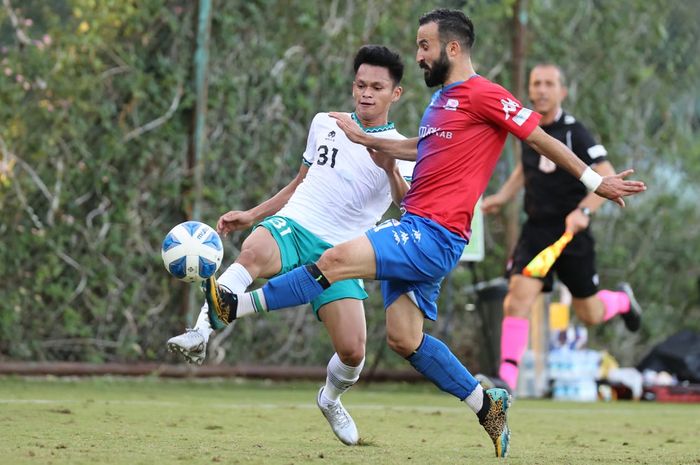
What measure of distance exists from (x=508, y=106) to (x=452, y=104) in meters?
0.26

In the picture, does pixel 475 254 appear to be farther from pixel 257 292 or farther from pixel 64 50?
pixel 257 292

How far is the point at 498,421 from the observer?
5.60 metres

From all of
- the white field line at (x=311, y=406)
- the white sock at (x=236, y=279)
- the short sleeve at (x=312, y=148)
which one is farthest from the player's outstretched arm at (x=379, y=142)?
the white field line at (x=311, y=406)

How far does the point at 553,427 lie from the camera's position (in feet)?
24.9

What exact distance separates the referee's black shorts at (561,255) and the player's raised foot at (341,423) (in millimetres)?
3194

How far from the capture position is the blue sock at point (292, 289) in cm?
543

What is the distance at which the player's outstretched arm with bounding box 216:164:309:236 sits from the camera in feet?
20.1

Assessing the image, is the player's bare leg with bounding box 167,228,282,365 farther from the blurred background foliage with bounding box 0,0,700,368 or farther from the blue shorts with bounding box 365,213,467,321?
the blurred background foliage with bounding box 0,0,700,368

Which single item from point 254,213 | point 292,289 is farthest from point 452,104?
point 254,213

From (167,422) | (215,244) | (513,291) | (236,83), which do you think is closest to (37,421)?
(167,422)

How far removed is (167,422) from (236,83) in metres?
4.33

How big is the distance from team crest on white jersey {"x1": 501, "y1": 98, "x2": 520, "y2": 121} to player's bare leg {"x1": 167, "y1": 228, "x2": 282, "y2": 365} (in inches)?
52.7

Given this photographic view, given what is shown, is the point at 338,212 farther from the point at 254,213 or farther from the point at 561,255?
the point at 561,255

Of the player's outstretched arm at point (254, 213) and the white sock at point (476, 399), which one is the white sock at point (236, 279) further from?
the white sock at point (476, 399)
